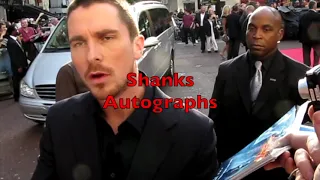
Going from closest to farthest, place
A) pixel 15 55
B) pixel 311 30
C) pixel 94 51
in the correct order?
pixel 94 51 < pixel 311 30 < pixel 15 55

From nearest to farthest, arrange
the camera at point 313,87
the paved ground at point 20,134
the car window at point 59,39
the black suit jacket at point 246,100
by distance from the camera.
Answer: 1. the camera at point 313,87
2. the black suit jacket at point 246,100
3. the paved ground at point 20,134
4. the car window at point 59,39

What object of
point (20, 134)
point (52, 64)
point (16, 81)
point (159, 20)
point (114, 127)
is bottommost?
point (20, 134)

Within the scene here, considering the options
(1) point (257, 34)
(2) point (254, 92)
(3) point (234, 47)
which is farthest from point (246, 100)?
(3) point (234, 47)

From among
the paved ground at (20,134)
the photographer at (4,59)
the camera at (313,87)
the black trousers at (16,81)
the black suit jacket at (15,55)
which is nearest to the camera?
the camera at (313,87)

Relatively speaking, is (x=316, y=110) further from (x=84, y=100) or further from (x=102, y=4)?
(x=84, y=100)

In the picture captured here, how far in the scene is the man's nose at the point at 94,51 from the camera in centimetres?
143

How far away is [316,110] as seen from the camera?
3.10 ft

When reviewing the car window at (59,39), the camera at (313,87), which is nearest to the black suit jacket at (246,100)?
the camera at (313,87)

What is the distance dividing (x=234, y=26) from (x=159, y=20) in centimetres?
290

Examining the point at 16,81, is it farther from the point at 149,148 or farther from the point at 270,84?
the point at 149,148

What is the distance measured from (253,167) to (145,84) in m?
0.70

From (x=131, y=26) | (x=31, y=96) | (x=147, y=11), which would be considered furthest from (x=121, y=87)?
(x=147, y=11)

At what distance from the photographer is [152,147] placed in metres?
1.48

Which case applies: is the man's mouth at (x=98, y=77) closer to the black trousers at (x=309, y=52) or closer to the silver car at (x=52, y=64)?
the silver car at (x=52, y=64)
